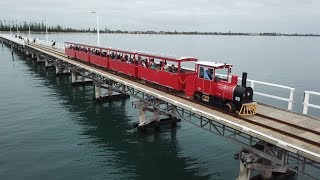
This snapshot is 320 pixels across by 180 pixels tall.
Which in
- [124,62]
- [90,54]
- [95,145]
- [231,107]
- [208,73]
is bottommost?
[95,145]

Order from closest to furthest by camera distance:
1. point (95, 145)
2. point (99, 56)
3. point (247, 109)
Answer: point (247, 109) → point (95, 145) → point (99, 56)

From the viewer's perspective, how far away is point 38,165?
2022cm

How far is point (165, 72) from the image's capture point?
2327 centimetres

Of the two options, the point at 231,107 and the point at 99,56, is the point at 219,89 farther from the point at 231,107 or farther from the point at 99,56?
the point at 99,56

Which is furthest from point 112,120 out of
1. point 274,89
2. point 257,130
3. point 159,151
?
point 274,89

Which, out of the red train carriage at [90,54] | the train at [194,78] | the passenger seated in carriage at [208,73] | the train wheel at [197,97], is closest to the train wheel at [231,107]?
the train at [194,78]

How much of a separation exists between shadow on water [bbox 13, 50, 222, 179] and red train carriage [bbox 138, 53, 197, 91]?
15.1 ft

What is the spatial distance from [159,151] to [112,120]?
28.6 ft

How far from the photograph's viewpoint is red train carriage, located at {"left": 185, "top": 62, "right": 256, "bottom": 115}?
16953 millimetres

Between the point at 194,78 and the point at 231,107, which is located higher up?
the point at 194,78

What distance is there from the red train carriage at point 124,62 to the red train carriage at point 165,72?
849 mm

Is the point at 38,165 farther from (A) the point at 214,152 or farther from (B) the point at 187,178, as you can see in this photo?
(A) the point at 214,152

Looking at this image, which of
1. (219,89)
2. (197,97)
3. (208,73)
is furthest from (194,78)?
(219,89)

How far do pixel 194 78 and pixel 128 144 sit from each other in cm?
778
